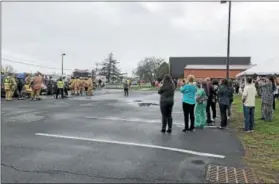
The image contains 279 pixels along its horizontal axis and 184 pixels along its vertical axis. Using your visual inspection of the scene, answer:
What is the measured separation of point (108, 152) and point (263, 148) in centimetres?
362

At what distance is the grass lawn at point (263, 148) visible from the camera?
6.04 metres

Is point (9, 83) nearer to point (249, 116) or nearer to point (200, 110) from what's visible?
point (200, 110)

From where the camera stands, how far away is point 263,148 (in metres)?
8.14

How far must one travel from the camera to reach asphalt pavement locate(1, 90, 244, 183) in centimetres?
542

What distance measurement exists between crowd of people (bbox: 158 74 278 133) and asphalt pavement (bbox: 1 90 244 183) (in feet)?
1.53

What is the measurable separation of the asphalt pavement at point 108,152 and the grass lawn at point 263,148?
0.93 ft

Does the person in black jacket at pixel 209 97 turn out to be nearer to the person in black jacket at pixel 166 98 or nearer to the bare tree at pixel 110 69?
the person in black jacket at pixel 166 98

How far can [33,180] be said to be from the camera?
5.07m

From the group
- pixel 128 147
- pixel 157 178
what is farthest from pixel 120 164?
pixel 128 147

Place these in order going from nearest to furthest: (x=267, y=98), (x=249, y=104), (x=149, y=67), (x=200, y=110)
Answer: (x=249, y=104) < (x=200, y=110) < (x=267, y=98) < (x=149, y=67)

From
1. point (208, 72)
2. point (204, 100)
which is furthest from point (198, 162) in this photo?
point (208, 72)

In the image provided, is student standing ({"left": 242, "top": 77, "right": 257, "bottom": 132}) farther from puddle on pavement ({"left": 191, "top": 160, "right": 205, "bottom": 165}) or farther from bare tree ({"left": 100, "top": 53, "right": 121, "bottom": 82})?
bare tree ({"left": 100, "top": 53, "right": 121, "bottom": 82})

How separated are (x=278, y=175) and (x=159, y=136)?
375 cm

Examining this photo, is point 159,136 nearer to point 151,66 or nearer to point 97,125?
point 97,125
